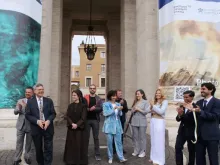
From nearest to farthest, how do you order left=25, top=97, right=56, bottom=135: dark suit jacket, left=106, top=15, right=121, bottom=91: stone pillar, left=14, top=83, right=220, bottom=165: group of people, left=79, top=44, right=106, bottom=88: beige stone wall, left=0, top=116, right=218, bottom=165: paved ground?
left=14, top=83, right=220, bottom=165: group of people
left=25, top=97, right=56, bottom=135: dark suit jacket
left=0, top=116, right=218, bottom=165: paved ground
left=106, top=15, right=121, bottom=91: stone pillar
left=79, top=44, right=106, bottom=88: beige stone wall

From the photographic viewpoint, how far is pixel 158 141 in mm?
5539

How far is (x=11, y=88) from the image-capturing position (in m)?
6.76

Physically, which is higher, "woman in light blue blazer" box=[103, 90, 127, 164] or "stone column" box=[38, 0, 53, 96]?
"stone column" box=[38, 0, 53, 96]

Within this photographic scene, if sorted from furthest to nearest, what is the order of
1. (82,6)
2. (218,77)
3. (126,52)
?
1. (82,6)
2. (126,52)
3. (218,77)

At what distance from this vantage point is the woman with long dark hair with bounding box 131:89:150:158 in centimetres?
616

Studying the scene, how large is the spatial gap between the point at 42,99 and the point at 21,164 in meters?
1.50

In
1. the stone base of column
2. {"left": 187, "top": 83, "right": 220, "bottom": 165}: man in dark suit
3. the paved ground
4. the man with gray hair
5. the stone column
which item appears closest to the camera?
{"left": 187, "top": 83, "right": 220, "bottom": 165}: man in dark suit

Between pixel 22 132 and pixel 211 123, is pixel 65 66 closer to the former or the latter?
pixel 22 132

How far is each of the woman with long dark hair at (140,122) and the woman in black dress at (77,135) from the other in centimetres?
133

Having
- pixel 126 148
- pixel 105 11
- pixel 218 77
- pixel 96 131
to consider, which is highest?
pixel 105 11

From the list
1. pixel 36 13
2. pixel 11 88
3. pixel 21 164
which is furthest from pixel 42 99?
pixel 36 13

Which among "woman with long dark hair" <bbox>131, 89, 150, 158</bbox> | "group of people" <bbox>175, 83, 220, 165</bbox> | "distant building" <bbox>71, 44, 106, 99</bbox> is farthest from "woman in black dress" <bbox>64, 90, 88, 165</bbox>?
"distant building" <bbox>71, 44, 106, 99</bbox>

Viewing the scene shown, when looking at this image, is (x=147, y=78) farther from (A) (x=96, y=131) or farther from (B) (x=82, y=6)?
(B) (x=82, y=6)

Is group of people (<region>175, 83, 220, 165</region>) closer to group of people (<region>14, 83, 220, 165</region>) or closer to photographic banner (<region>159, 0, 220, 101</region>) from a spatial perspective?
group of people (<region>14, 83, 220, 165</region>)
